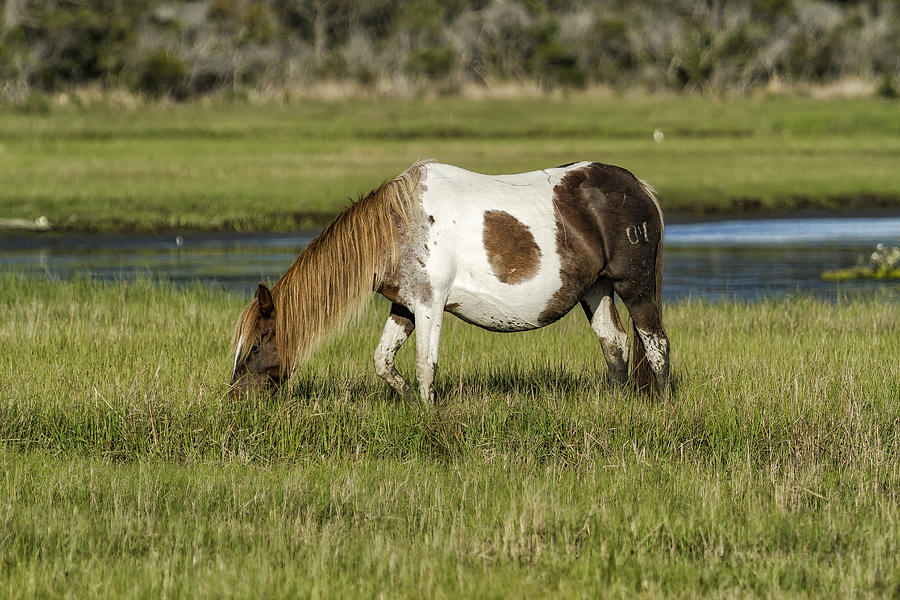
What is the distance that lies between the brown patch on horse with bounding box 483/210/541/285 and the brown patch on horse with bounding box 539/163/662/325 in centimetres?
20

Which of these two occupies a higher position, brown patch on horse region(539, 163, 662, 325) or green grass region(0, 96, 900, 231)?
brown patch on horse region(539, 163, 662, 325)

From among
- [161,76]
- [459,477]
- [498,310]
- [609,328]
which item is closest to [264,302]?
[498,310]

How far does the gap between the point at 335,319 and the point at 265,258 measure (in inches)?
490

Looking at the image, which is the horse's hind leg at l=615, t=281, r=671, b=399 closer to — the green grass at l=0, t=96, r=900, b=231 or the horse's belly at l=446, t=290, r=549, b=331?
the horse's belly at l=446, t=290, r=549, b=331

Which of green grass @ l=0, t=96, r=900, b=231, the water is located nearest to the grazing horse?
the water

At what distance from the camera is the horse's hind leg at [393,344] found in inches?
323

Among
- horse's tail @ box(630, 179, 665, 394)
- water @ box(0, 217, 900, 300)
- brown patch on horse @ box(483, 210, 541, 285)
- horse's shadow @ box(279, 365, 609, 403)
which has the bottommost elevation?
water @ box(0, 217, 900, 300)

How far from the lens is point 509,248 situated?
8.09 m

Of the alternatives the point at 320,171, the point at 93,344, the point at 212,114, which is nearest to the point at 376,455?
the point at 93,344

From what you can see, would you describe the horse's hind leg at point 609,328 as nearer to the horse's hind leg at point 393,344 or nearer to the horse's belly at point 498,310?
the horse's belly at point 498,310

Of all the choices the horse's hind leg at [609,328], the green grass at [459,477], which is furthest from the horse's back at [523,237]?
the green grass at [459,477]

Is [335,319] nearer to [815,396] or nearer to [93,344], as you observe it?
[815,396]

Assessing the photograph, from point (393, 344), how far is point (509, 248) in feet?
3.04

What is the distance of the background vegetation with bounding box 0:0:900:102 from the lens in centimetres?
4697
